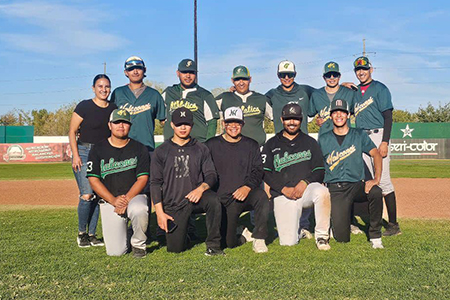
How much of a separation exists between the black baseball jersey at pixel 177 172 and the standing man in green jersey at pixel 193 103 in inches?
39.7

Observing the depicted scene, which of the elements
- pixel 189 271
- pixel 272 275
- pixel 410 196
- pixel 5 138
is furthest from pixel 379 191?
pixel 5 138

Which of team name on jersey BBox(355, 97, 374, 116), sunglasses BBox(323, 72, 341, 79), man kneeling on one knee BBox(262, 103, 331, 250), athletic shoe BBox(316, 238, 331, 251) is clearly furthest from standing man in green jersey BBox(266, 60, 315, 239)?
athletic shoe BBox(316, 238, 331, 251)

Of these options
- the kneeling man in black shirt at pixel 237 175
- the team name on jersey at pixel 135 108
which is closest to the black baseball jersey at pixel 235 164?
the kneeling man in black shirt at pixel 237 175

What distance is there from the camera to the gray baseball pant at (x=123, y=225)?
4379 millimetres

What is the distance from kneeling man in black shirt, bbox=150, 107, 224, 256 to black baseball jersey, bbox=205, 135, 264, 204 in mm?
191

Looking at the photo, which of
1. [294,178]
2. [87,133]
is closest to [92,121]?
[87,133]

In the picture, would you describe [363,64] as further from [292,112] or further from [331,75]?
[292,112]

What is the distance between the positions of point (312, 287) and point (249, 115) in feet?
9.15

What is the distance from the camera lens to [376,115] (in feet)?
18.5

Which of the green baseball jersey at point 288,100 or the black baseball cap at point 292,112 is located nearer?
the black baseball cap at point 292,112

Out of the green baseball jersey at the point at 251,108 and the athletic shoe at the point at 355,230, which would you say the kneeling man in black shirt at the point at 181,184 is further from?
the athletic shoe at the point at 355,230

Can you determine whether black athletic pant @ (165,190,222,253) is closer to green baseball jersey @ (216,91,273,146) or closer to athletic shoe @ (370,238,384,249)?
green baseball jersey @ (216,91,273,146)

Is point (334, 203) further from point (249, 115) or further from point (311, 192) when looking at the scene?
point (249, 115)

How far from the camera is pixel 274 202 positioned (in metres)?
4.91
